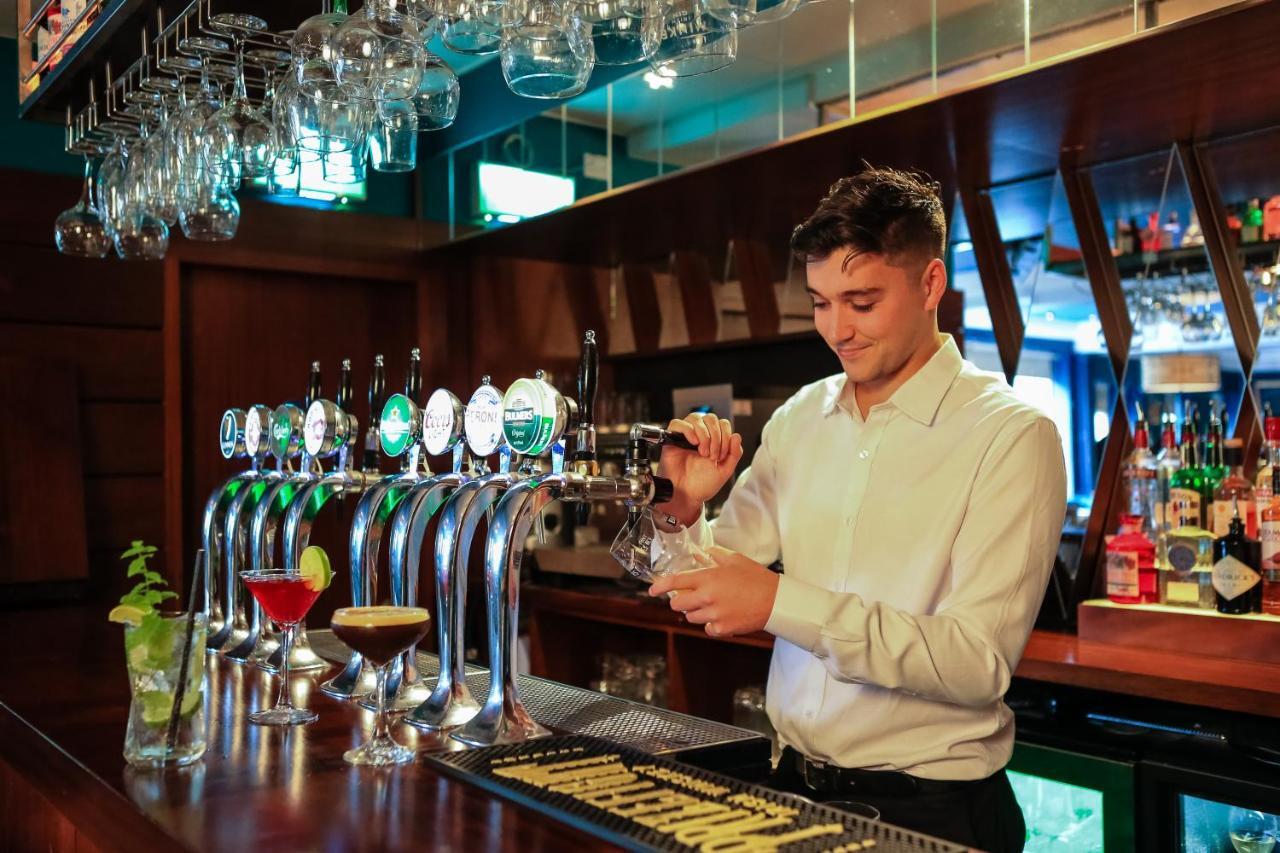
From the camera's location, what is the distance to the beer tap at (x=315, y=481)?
86.6 inches

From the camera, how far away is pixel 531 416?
A: 169cm

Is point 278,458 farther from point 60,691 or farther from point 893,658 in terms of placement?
point 893,658

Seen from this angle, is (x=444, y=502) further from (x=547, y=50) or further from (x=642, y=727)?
(x=547, y=50)

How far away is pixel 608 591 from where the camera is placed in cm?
441

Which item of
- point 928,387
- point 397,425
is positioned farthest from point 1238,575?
point 397,425

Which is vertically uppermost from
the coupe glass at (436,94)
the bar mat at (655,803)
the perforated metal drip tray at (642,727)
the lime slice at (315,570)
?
the coupe glass at (436,94)

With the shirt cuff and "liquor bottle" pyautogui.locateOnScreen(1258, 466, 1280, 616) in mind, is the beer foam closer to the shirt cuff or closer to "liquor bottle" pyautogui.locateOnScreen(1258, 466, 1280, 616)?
the shirt cuff

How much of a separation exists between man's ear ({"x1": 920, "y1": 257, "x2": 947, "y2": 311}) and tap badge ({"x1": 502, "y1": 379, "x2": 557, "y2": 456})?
61 cm

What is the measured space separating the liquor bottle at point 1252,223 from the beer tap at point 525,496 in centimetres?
221

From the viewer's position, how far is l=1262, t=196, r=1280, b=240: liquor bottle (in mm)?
3133

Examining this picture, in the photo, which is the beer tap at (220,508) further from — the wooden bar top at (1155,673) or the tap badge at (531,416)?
the wooden bar top at (1155,673)

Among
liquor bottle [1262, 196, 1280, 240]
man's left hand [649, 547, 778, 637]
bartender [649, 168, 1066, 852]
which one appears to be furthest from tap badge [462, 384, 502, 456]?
liquor bottle [1262, 196, 1280, 240]

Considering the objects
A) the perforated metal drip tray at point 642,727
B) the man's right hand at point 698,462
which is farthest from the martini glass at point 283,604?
the man's right hand at point 698,462

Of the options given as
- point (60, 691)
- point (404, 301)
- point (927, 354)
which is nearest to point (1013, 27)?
point (927, 354)
